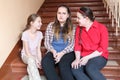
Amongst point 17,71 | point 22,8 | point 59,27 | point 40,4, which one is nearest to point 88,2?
point 40,4

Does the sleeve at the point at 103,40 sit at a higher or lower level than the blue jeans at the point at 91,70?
higher

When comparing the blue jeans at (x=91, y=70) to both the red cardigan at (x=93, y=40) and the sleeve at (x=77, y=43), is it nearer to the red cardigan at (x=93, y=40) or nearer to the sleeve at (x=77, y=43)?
the red cardigan at (x=93, y=40)

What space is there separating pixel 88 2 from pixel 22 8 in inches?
60.3

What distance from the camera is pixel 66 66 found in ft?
8.27

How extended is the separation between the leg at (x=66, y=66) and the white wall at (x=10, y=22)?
0.73m

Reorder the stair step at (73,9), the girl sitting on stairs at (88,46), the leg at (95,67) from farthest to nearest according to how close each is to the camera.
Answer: the stair step at (73,9) < the girl sitting on stairs at (88,46) < the leg at (95,67)

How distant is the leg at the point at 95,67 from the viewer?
2.31 metres

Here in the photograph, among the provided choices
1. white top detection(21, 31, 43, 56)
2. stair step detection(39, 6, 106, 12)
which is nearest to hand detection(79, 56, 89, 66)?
white top detection(21, 31, 43, 56)

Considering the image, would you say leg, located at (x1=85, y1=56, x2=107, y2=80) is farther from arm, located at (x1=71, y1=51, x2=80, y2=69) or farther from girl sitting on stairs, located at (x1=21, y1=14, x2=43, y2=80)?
girl sitting on stairs, located at (x1=21, y1=14, x2=43, y2=80)

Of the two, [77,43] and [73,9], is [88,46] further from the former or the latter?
[73,9]

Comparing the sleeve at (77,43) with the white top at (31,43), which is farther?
the white top at (31,43)

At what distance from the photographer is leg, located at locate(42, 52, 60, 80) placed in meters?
2.45

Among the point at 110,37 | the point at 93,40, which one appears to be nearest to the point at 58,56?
the point at 93,40

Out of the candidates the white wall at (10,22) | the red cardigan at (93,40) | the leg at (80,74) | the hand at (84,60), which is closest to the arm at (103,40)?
the red cardigan at (93,40)
